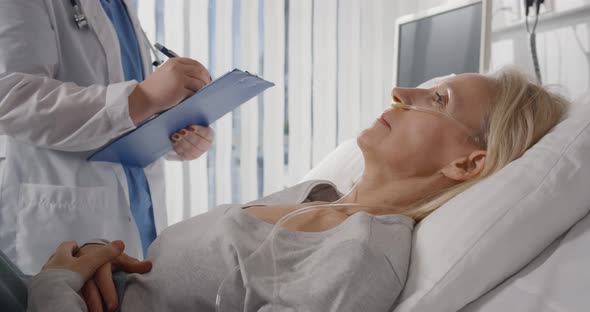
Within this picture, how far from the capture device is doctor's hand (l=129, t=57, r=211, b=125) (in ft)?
4.18

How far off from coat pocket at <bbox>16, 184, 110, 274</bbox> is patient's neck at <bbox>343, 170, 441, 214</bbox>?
2.42 feet

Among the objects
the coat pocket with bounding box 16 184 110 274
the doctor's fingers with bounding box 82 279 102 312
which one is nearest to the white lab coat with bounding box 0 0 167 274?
the coat pocket with bounding box 16 184 110 274

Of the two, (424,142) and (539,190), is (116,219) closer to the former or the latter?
(424,142)

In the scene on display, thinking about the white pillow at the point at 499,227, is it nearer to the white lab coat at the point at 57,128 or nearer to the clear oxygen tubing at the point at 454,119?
the clear oxygen tubing at the point at 454,119

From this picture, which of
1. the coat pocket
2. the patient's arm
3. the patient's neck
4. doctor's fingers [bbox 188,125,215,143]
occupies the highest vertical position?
doctor's fingers [bbox 188,125,215,143]

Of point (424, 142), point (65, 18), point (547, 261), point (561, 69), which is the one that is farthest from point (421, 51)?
point (547, 261)

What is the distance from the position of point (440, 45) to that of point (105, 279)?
1668mm

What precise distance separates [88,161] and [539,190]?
1132 mm

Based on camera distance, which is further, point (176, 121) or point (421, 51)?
point (421, 51)

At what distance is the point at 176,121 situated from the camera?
1.37 metres

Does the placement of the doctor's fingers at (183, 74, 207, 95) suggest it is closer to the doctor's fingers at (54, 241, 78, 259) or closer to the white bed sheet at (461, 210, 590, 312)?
the doctor's fingers at (54, 241, 78, 259)

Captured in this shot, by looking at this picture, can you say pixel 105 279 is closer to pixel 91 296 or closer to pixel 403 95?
pixel 91 296

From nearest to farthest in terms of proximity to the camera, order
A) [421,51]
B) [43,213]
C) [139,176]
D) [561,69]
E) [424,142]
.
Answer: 1. [424,142]
2. [43,213]
3. [139,176]
4. [561,69]
5. [421,51]

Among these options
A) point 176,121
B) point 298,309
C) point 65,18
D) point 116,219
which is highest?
point 65,18
